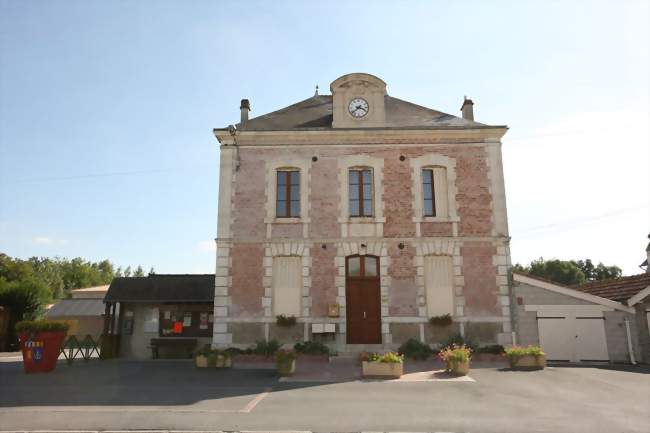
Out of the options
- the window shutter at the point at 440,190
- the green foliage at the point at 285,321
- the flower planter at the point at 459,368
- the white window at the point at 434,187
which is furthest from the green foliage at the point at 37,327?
the window shutter at the point at 440,190

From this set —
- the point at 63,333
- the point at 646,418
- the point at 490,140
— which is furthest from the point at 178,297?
the point at 646,418

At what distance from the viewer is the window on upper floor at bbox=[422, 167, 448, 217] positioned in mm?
15422

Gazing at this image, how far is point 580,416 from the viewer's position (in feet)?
23.4

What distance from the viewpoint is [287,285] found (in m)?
14.8

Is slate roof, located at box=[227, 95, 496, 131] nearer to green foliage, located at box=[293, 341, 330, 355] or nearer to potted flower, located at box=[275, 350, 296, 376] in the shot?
green foliage, located at box=[293, 341, 330, 355]

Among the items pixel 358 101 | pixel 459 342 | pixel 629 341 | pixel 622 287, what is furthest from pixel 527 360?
pixel 358 101

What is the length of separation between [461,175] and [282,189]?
6169 mm

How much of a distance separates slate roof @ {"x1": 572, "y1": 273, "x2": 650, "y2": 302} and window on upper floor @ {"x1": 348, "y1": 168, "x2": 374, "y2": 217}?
30.8ft

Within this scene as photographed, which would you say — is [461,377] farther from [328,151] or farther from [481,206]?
[328,151]

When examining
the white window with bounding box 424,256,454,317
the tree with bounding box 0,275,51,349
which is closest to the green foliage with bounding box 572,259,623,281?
the white window with bounding box 424,256,454,317

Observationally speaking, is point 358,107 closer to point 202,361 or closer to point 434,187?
point 434,187

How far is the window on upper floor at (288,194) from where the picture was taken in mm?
15453

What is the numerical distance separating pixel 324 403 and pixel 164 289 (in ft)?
36.4

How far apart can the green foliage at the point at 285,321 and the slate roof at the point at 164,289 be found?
3.46 m
